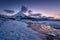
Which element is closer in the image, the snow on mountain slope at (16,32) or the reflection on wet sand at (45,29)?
the snow on mountain slope at (16,32)

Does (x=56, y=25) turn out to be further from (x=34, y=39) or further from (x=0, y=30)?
(x=0, y=30)

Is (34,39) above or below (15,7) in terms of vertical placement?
below

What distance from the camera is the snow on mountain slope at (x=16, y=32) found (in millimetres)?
2188

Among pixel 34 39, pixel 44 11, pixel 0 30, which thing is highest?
pixel 44 11

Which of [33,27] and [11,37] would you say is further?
[33,27]

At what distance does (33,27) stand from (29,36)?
0.31 m

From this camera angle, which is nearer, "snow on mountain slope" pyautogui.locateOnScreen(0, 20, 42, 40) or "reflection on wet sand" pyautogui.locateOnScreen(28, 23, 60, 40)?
"snow on mountain slope" pyautogui.locateOnScreen(0, 20, 42, 40)

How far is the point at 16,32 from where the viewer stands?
2.30 m

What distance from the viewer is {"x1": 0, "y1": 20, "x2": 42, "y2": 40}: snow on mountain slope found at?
86.1 inches

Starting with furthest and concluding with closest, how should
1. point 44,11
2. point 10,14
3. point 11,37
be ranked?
point 44,11, point 10,14, point 11,37

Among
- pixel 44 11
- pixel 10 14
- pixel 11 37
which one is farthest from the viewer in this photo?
pixel 44 11

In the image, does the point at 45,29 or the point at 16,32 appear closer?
the point at 16,32

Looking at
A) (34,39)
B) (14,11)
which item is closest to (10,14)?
(14,11)

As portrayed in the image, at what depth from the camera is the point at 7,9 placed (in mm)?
2477
